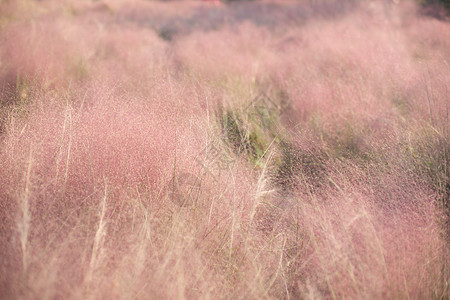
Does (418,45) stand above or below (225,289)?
above

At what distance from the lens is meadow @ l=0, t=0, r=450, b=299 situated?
1.10 metres

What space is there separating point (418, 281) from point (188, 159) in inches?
46.0

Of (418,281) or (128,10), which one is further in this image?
(128,10)

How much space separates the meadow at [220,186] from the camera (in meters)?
1.10

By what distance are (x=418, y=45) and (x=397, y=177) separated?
8.22ft

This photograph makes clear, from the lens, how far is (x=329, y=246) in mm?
1244

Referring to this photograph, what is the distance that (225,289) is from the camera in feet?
4.07

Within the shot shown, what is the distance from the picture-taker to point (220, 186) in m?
1.64

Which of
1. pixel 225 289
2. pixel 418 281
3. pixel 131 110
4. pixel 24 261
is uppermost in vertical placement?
pixel 131 110

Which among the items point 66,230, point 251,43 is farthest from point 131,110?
point 251,43

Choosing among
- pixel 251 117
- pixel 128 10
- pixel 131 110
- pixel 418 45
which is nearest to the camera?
pixel 131 110

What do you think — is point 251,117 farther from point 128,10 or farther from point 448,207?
point 128,10

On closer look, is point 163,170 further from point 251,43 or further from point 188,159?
point 251,43

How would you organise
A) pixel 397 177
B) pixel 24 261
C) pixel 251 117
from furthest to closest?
pixel 251 117
pixel 397 177
pixel 24 261
